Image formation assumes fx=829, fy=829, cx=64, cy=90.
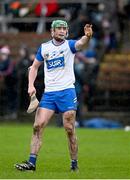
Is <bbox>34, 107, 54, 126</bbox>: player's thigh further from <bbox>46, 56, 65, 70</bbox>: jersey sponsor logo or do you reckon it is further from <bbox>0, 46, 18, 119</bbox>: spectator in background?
<bbox>0, 46, 18, 119</bbox>: spectator in background

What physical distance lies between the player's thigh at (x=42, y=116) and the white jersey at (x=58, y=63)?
1.19 ft

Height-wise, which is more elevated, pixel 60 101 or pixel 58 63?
pixel 58 63

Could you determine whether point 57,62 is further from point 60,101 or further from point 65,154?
point 65,154

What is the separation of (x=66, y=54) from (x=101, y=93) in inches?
531

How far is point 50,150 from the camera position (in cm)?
1792

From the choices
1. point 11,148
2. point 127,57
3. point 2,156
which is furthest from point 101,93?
point 2,156

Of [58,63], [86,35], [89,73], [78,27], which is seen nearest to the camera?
[86,35]

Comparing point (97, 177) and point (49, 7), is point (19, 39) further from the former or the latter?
point (97, 177)

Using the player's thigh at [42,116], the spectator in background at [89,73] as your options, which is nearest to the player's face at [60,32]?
the player's thigh at [42,116]

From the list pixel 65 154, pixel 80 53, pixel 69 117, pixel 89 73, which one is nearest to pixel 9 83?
pixel 80 53

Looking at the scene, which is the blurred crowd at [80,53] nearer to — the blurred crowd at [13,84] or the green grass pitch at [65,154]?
the blurred crowd at [13,84]

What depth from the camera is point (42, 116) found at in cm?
1355

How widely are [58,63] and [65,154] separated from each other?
3.87 m

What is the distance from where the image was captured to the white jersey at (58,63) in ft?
44.7
